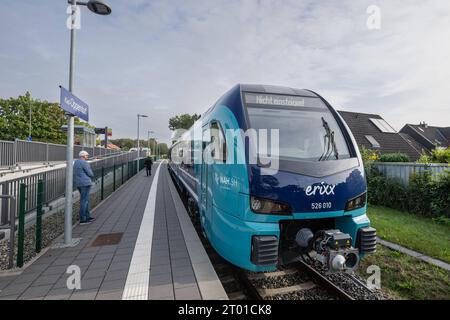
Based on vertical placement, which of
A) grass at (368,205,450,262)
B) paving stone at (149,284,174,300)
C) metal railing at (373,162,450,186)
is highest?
metal railing at (373,162,450,186)

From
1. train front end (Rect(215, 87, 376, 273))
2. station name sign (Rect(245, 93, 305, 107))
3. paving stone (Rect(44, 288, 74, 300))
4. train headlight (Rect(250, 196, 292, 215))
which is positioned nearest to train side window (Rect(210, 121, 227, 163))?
train front end (Rect(215, 87, 376, 273))

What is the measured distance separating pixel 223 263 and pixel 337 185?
7.61ft

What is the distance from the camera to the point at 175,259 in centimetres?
386

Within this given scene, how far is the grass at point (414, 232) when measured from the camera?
4363mm

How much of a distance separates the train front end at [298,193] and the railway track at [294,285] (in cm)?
38

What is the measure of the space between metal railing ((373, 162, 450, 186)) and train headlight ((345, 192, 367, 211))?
17.1 ft

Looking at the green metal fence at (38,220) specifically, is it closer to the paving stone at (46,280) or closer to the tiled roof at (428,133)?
the paving stone at (46,280)

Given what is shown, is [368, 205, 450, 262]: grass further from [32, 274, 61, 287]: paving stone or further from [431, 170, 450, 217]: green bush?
[32, 274, 61, 287]: paving stone

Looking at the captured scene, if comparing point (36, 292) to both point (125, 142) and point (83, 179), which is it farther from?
point (125, 142)

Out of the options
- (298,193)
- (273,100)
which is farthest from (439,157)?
(298,193)

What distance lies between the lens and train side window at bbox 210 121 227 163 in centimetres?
337

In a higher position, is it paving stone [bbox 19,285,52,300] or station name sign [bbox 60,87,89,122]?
station name sign [bbox 60,87,89,122]

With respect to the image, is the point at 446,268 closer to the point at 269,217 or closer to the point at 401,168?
the point at 269,217
